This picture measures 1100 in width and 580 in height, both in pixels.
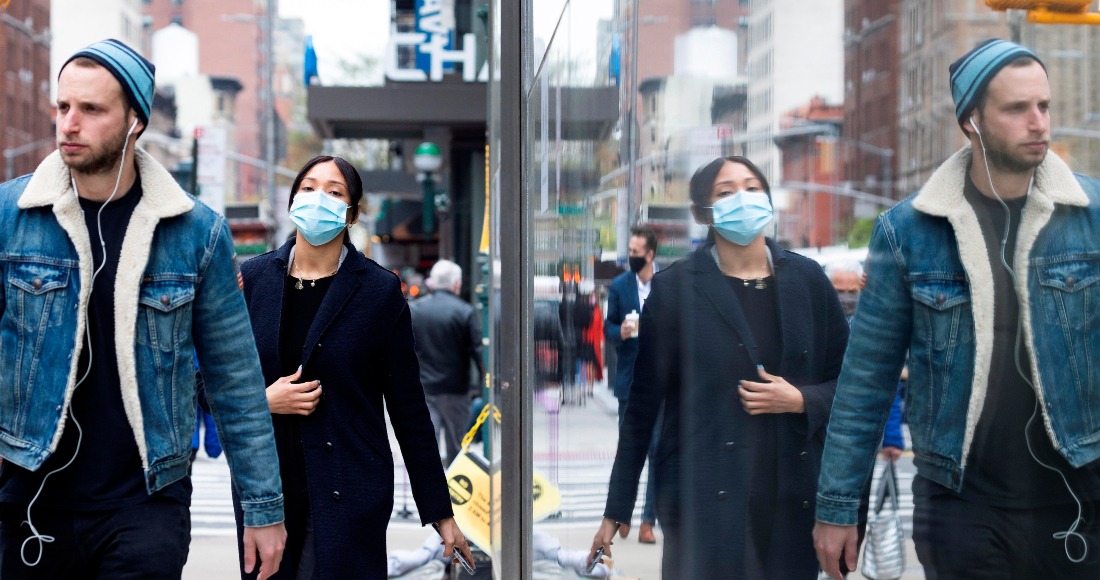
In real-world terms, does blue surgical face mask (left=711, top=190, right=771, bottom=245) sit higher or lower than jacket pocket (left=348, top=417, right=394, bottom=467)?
higher

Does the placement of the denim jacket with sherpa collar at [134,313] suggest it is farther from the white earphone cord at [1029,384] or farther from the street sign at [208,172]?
the white earphone cord at [1029,384]

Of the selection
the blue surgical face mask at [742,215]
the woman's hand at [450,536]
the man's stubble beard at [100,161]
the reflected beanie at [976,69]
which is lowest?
the woman's hand at [450,536]

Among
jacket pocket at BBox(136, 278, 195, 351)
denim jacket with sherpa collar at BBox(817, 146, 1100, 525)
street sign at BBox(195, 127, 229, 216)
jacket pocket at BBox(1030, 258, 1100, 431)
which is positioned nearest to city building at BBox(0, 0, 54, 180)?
jacket pocket at BBox(136, 278, 195, 351)

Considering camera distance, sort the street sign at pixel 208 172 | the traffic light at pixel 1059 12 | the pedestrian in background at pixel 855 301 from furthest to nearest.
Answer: the street sign at pixel 208 172
the pedestrian in background at pixel 855 301
the traffic light at pixel 1059 12

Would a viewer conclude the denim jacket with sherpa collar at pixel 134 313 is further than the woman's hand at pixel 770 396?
Yes

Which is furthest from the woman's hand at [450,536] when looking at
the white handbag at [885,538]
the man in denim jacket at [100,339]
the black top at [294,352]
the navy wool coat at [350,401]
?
the white handbag at [885,538]

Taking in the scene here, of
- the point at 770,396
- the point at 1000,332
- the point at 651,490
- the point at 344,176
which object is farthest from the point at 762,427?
the point at 344,176

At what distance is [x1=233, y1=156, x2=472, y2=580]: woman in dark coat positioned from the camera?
3.00 metres

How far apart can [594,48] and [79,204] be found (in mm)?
1278

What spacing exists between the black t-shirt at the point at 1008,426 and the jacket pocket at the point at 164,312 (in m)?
1.77

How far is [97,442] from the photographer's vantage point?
2.48 m

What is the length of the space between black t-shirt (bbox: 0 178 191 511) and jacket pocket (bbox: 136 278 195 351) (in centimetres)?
7

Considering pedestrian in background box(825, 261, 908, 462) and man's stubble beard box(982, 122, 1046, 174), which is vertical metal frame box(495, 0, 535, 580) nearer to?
pedestrian in background box(825, 261, 908, 462)

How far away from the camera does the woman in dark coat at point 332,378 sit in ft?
9.83
